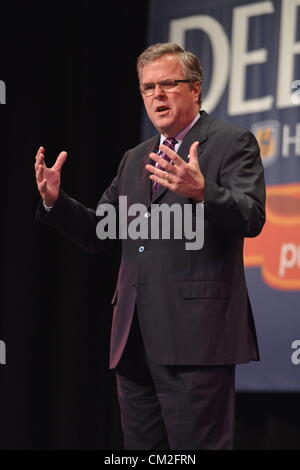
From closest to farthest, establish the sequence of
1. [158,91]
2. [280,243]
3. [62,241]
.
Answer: [158,91]
[280,243]
[62,241]

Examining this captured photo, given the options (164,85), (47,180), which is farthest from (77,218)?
(164,85)

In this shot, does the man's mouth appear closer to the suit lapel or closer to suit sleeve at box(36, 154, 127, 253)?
the suit lapel

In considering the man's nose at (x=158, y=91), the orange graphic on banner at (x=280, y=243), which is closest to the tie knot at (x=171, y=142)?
the man's nose at (x=158, y=91)

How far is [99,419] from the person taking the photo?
12.4 feet

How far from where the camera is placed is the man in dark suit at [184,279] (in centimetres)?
187

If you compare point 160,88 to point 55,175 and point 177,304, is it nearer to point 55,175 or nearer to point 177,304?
point 55,175

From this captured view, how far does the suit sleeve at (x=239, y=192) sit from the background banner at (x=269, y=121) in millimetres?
1406

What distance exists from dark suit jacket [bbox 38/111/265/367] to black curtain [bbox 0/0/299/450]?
1.67 m

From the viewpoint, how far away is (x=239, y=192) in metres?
1.89

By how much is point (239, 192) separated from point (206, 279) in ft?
0.78

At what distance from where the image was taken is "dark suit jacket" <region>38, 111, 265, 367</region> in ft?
6.23

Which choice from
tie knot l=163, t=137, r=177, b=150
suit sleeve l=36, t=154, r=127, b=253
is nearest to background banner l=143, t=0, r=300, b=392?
suit sleeve l=36, t=154, r=127, b=253

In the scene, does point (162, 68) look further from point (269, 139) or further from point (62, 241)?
point (62, 241)

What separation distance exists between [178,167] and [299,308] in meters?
1.73
